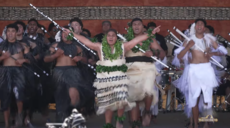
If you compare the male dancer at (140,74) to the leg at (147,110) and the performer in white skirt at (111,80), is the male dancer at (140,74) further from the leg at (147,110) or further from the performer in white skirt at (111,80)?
the performer in white skirt at (111,80)

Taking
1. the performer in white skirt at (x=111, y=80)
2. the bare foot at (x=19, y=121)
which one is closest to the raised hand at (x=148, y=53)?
the performer in white skirt at (x=111, y=80)

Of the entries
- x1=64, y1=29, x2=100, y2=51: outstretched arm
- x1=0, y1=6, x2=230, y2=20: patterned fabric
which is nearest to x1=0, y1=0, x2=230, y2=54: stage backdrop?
x1=0, y1=6, x2=230, y2=20: patterned fabric

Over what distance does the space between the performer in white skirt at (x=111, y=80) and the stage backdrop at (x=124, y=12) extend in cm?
416

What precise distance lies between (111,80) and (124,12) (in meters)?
4.62

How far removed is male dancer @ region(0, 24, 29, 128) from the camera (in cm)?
1112

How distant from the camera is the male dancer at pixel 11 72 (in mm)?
11117

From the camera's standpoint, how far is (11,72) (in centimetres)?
1117

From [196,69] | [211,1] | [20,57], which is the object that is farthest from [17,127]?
[211,1]

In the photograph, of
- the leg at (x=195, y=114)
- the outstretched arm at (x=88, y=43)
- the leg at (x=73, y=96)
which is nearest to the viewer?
the outstretched arm at (x=88, y=43)

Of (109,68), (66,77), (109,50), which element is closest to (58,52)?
(66,77)

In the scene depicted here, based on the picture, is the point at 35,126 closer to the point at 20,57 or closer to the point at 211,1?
the point at 20,57

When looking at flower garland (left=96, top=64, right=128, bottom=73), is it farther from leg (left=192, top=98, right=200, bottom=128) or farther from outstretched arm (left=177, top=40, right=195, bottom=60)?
leg (left=192, top=98, right=200, bottom=128)

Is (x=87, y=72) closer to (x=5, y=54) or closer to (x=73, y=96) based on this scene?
(x=73, y=96)

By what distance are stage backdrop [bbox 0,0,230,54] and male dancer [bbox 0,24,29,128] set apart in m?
3.16
